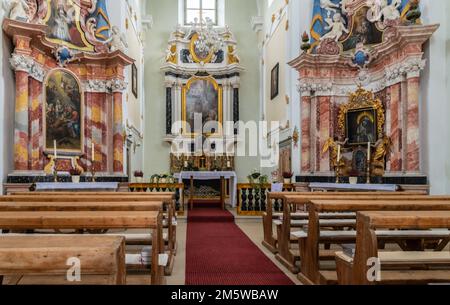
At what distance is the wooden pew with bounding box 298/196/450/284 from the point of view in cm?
362

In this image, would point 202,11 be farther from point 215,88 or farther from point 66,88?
point 66,88

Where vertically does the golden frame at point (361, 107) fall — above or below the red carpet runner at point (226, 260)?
above

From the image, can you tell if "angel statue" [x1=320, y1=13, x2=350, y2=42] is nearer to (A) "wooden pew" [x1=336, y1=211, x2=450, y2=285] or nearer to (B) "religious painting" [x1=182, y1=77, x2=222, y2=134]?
(B) "religious painting" [x1=182, y1=77, x2=222, y2=134]

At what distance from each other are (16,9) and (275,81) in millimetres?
8624

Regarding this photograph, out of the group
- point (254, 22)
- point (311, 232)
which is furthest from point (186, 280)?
point (254, 22)

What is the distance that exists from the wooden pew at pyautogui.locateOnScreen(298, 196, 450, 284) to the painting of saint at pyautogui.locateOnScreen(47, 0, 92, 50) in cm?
814

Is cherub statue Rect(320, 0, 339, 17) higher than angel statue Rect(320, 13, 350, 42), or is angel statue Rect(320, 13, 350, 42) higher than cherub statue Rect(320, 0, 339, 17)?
cherub statue Rect(320, 0, 339, 17)

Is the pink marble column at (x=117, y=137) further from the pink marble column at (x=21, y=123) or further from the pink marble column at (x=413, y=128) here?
the pink marble column at (x=413, y=128)

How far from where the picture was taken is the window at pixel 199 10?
1733cm

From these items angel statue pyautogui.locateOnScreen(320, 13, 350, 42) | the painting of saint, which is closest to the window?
angel statue pyautogui.locateOnScreen(320, 13, 350, 42)

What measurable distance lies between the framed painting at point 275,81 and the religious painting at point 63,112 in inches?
260

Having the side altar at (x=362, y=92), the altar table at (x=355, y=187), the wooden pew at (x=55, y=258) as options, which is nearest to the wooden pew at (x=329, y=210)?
the wooden pew at (x=55, y=258)

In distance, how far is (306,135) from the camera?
1112 centimetres

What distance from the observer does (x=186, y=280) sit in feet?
14.2
